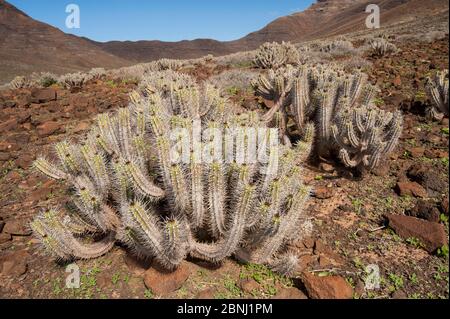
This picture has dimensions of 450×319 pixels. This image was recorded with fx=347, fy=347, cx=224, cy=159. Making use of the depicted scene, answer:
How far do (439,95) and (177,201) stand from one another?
4.37m

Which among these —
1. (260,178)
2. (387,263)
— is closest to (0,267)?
(260,178)

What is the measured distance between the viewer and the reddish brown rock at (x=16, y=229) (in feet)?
12.4

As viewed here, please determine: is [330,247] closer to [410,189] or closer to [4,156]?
[410,189]

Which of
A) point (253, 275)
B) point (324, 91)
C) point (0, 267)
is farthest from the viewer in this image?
point (324, 91)

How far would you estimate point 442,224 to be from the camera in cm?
334

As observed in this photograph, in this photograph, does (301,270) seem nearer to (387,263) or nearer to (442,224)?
(387,263)

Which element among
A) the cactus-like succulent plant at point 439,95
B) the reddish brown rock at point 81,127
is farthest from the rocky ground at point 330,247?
the reddish brown rock at point 81,127

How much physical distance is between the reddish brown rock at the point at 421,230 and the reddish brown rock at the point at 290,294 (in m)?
1.27

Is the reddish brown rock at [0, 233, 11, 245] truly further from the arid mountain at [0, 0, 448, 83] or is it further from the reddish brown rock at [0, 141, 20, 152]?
the arid mountain at [0, 0, 448, 83]

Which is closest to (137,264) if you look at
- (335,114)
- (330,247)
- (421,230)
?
(330,247)

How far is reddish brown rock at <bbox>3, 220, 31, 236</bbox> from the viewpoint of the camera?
12.4 ft

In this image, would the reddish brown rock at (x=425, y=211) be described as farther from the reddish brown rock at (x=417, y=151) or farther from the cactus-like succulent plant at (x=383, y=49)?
the cactus-like succulent plant at (x=383, y=49)

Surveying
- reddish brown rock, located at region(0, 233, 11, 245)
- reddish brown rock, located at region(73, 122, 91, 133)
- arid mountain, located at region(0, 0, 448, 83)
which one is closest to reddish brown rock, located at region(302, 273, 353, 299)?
reddish brown rock, located at region(0, 233, 11, 245)

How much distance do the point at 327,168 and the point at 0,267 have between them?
387 cm
